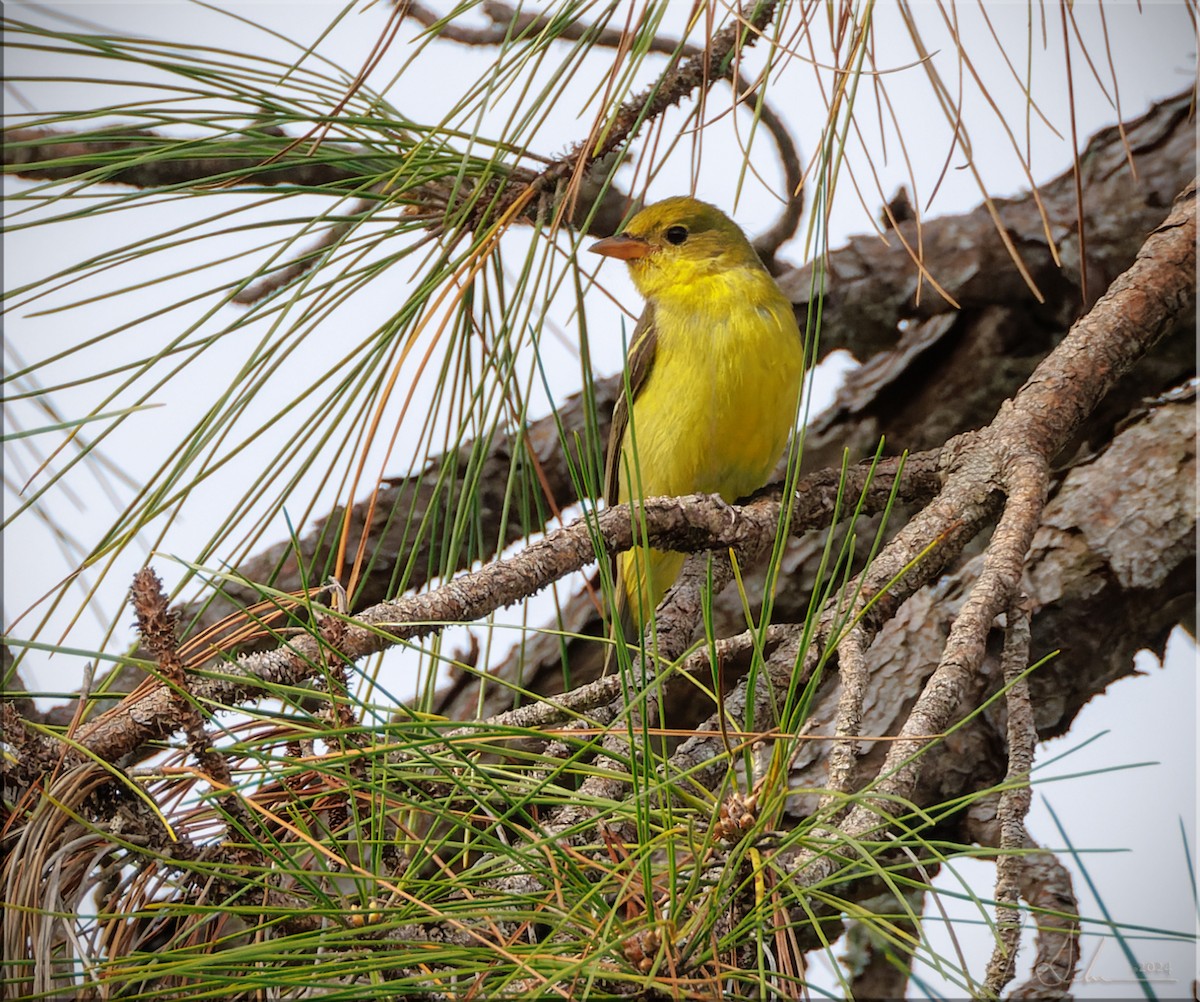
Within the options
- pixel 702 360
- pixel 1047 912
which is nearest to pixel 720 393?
pixel 702 360

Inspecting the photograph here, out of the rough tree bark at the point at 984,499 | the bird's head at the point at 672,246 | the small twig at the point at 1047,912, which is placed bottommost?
the small twig at the point at 1047,912

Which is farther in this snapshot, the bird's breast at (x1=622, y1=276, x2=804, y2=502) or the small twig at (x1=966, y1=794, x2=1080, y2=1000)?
the bird's breast at (x1=622, y1=276, x2=804, y2=502)

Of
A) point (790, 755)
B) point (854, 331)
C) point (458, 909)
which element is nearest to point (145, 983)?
point (458, 909)

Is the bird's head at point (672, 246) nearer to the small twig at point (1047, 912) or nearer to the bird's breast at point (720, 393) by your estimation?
the bird's breast at point (720, 393)

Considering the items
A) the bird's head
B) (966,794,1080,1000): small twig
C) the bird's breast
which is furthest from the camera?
the bird's head

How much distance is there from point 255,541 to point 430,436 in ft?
1.54

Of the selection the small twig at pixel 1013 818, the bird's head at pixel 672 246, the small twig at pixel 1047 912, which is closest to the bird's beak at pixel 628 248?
the bird's head at pixel 672 246

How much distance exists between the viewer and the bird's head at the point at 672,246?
3578 mm

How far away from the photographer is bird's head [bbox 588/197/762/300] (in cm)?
358

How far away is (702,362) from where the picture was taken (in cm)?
327

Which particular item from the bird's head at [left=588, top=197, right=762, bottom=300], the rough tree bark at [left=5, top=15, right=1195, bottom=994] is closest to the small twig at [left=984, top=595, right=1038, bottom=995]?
the rough tree bark at [left=5, top=15, right=1195, bottom=994]

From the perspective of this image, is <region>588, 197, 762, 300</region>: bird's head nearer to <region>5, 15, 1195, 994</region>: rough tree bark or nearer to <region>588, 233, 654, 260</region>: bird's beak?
<region>588, 233, 654, 260</region>: bird's beak

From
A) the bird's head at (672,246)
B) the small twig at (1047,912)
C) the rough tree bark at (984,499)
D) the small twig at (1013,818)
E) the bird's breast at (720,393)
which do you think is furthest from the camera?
the bird's head at (672,246)

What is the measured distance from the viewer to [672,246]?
3.63m
